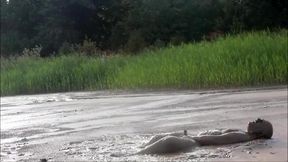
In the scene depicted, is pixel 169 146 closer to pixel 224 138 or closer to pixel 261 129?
pixel 224 138

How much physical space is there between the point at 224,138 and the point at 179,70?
29.2 ft

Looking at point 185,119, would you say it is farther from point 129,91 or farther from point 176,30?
point 176,30

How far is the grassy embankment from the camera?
12.4 metres

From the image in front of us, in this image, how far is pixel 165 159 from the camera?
446 cm

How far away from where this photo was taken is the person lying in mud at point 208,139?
473 cm

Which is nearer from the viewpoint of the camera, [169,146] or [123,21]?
[169,146]

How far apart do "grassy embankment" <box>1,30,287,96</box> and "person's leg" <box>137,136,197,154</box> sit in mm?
7241

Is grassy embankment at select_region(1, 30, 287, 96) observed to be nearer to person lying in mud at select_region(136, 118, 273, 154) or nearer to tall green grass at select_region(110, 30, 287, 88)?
tall green grass at select_region(110, 30, 287, 88)

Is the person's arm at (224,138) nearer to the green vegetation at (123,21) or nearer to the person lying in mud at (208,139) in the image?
the person lying in mud at (208,139)

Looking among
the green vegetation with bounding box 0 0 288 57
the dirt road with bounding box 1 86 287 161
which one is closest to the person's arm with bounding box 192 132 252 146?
the dirt road with bounding box 1 86 287 161

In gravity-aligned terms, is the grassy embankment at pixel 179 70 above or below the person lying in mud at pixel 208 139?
above

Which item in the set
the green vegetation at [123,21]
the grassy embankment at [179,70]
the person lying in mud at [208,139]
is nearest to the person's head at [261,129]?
the person lying in mud at [208,139]

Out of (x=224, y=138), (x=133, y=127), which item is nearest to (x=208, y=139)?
(x=224, y=138)

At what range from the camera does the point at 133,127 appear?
21.8 ft
